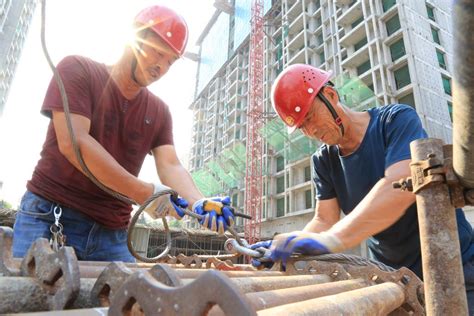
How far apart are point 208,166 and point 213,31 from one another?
2517 centimetres

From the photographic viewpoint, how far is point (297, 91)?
2695 millimetres

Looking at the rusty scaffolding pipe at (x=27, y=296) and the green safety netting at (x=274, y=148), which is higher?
the green safety netting at (x=274, y=148)

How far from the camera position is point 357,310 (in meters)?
1.10

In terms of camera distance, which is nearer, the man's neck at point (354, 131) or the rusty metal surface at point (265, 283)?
the rusty metal surface at point (265, 283)

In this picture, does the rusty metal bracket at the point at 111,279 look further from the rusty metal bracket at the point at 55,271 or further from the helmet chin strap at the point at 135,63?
the helmet chin strap at the point at 135,63

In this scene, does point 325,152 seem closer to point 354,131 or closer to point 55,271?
point 354,131

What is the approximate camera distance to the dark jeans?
2074 mm

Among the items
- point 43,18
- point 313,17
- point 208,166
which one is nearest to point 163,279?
point 43,18

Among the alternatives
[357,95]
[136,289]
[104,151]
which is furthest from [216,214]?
[357,95]

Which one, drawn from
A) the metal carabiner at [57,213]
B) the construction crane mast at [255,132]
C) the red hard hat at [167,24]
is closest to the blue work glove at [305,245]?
the metal carabiner at [57,213]

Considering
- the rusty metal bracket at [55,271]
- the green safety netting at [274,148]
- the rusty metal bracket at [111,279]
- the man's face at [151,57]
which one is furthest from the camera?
the green safety netting at [274,148]

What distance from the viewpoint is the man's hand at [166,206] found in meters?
2.31

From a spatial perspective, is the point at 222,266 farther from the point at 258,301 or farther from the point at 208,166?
the point at 208,166

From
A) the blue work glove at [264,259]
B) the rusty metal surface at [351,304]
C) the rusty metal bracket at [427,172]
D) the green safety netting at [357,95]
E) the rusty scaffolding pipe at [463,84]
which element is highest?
the green safety netting at [357,95]
